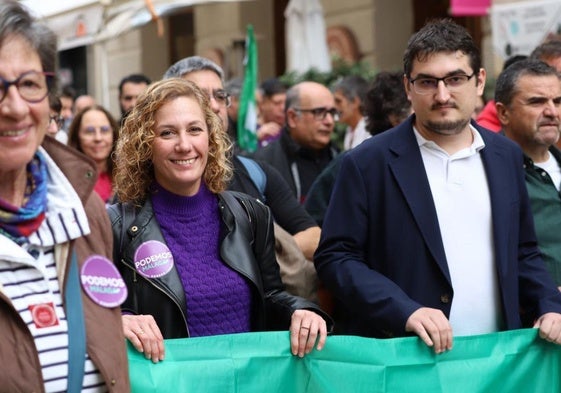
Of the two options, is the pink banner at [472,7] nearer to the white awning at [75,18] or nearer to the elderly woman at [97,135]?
the elderly woman at [97,135]

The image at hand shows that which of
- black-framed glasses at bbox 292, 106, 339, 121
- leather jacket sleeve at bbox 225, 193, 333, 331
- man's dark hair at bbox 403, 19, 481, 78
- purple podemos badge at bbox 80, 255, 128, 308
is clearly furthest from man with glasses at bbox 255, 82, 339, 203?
purple podemos badge at bbox 80, 255, 128, 308

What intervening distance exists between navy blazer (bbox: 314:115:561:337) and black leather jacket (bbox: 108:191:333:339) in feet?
0.77

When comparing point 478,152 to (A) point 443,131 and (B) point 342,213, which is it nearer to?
(A) point 443,131

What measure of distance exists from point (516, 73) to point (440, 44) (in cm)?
147

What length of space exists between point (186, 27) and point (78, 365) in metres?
17.9

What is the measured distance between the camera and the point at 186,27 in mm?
20297

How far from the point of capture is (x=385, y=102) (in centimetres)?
651

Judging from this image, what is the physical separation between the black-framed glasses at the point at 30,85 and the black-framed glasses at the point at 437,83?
7.08ft

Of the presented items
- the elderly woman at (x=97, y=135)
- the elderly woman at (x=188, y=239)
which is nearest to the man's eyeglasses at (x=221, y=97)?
the elderly woman at (x=188, y=239)

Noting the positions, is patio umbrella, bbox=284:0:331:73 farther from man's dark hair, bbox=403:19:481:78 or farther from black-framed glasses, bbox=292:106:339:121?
man's dark hair, bbox=403:19:481:78

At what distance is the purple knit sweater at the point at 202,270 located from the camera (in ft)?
13.9

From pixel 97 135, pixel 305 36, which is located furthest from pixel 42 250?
pixel 305 36

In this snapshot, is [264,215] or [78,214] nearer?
[78,214]

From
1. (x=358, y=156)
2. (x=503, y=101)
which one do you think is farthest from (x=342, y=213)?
(x=503, y=101)
